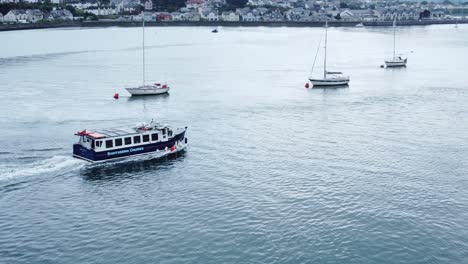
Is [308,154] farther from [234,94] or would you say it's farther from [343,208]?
[234,94]

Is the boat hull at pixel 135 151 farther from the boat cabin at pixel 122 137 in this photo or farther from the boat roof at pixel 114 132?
the boat roof at pixel 114 132

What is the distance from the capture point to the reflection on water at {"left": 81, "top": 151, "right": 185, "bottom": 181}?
41109 mm

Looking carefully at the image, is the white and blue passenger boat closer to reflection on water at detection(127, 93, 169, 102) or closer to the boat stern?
the boat stern

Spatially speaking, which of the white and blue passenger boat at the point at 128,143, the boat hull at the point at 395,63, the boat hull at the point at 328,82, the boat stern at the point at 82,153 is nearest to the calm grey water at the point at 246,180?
the boat stern at the point at 82,153

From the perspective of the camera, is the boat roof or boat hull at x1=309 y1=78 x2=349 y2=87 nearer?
the boat roof

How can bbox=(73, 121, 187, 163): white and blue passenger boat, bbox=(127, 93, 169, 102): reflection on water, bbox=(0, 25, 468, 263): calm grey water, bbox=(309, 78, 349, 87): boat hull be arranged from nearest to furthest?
bbox=(0, 25, 468, 263): calm grey water, bbox=(73, 121, 187, 163): white and blue passenger boat, bbox=(127, 93, 169, 102): reflection on water, bbox=(309, 78, 349, 87): boat hull

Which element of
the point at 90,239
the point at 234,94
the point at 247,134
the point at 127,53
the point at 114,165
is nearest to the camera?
the point at 90,239

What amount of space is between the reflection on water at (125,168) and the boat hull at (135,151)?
1.62 ft

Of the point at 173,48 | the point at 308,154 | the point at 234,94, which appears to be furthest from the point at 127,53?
the point at 308,154

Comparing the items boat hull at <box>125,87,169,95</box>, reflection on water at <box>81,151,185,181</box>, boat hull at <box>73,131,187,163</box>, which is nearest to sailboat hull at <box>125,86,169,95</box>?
boat hull at <box>125,87,169,95</box>

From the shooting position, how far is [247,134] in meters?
53.6

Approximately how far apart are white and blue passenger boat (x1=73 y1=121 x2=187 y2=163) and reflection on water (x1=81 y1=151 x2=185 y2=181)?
67cm

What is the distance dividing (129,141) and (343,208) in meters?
19.0

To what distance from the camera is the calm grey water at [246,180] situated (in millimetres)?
30297
